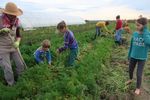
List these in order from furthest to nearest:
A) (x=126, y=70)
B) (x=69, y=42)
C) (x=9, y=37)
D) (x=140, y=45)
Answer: (x=126, y=70) → (x=69, y=42) → (x=140, y=45) → (x=9, y=37)

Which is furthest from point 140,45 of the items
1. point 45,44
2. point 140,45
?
point 45,44

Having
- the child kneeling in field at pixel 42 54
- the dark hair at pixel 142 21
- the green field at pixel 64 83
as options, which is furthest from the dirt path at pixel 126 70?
the child kneeling in field at pixel 42 54

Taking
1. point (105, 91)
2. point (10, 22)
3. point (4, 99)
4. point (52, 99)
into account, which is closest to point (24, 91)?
point (4, 99)

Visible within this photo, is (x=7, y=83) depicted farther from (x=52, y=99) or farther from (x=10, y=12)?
(x=52, y=99)

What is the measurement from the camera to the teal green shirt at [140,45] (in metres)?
7.07

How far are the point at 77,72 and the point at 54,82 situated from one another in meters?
0.90

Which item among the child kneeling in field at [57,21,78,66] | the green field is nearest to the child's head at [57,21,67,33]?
the child kneeling in field at [57,21,78,66]

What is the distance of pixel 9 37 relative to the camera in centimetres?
663

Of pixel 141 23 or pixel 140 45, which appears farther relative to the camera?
pixel 140 45

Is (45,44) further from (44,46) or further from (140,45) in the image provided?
(140,45)

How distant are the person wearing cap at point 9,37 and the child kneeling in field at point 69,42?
1.12 meters

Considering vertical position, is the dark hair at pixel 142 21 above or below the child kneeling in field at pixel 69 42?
above

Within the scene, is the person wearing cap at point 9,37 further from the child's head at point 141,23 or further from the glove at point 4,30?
the child's head at point 141,23

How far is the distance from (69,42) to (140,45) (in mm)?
1693
